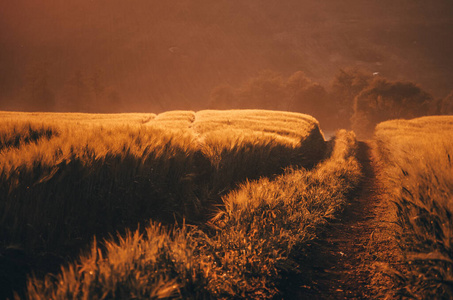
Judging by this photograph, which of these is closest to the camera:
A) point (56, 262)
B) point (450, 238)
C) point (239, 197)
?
point (450, 238)

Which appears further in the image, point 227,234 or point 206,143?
point 206,143

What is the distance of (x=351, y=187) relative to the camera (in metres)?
6.93

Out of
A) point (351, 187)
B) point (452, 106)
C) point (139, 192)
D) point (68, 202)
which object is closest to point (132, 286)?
point (68, 202)

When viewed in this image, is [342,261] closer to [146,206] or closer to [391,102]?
[146,206]

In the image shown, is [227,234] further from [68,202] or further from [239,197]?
[68,202]

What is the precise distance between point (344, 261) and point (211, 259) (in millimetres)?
1885

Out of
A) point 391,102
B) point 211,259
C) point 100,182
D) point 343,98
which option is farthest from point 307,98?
point 211,259

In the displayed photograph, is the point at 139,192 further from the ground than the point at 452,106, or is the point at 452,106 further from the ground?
the point at 452,106

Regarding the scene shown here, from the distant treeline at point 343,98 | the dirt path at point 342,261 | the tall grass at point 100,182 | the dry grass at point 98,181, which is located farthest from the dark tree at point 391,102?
the tall grass at point 100,182

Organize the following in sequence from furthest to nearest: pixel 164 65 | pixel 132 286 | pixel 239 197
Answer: pixel 164 65 → pixel 239 197 → pixel 132 286

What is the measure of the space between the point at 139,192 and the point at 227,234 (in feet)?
6.65

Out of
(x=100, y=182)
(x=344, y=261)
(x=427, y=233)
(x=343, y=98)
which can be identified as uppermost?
(x=343, y=98)

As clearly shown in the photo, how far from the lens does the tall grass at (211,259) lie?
1.97m

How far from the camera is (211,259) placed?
2.90 m
